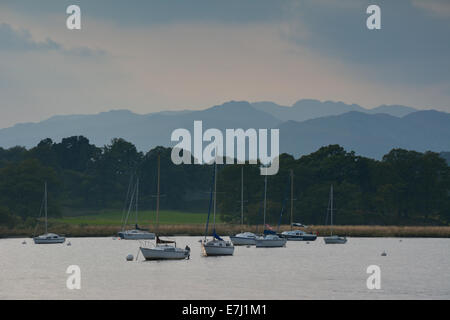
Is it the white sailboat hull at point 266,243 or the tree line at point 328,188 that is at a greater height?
the tree line at point 328,188

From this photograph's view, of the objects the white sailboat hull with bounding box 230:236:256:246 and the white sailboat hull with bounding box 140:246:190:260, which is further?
the white sailboat hull with bounding box 230:236:256:246

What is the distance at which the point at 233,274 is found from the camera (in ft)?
240

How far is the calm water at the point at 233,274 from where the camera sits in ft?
193

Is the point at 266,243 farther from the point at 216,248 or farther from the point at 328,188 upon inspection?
the point at 328,188

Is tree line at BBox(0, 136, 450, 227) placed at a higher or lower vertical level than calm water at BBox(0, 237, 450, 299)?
higher

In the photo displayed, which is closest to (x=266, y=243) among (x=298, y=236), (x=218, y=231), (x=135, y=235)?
(x=298, y=236)

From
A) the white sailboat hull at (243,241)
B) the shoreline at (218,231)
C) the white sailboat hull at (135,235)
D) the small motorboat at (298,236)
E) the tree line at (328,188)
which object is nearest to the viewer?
the white sailboat hull at (243,241)

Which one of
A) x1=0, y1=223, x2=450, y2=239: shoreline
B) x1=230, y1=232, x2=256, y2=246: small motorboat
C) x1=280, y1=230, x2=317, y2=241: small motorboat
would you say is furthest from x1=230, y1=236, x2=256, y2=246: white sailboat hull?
x1=0, y1=223, x2=450, y2=239: shoreline

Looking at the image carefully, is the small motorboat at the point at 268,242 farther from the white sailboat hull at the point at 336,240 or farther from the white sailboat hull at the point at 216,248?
the white sailboat hull at the point at 216,248

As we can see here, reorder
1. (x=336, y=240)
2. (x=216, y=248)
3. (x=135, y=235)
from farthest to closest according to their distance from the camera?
(x=135, y=235) → (x=336, y=240) → (x=216, y=248)

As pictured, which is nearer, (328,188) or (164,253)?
(164,253)

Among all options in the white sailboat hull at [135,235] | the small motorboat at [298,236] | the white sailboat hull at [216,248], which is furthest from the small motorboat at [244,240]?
the white sailboat hull at [216,248]

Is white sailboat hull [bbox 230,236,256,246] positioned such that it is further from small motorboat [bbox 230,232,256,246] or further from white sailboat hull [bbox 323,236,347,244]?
white sailboat hull [bbox 323,236,347,244]

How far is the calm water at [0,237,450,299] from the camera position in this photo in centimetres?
5894
